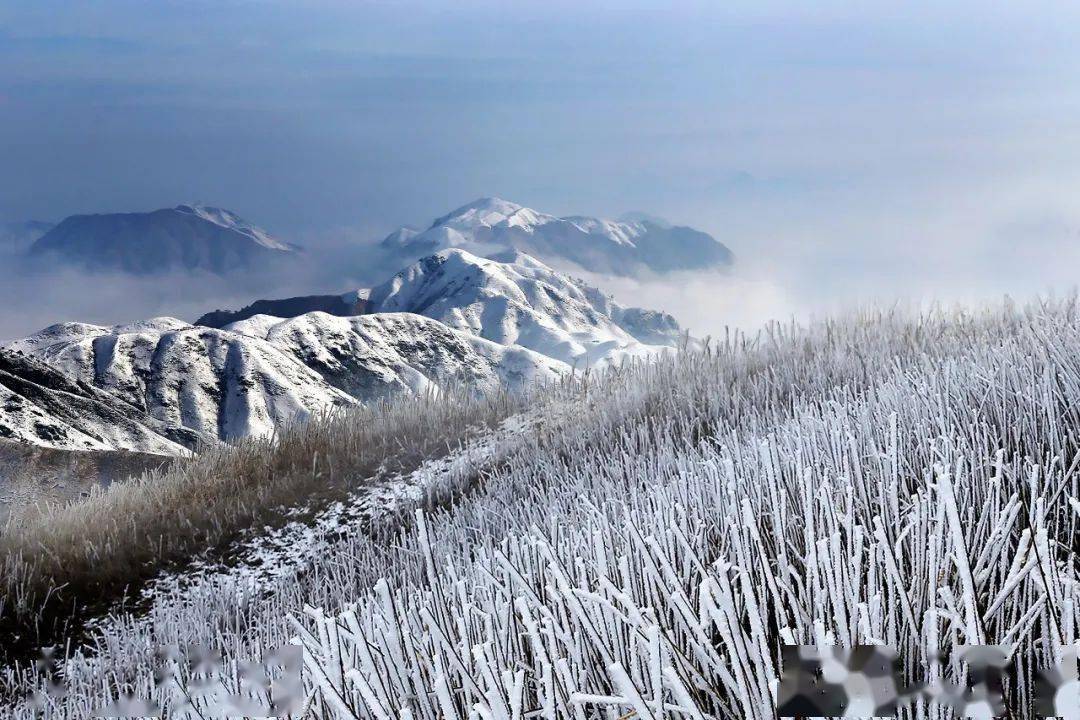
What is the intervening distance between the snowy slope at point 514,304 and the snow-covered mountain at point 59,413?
73.1 m

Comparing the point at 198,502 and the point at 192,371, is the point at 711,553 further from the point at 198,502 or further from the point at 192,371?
the point at 192,371

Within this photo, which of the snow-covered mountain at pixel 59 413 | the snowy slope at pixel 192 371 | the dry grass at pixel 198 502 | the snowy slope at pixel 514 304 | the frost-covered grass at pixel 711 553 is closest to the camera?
the frost-covered grass at pixel 711 553

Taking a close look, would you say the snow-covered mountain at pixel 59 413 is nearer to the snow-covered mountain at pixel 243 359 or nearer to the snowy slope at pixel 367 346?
the snow-covered mountain at pixel 243 359

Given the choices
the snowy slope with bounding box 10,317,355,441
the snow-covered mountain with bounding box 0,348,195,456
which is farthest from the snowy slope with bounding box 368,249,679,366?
the snow-covered mountain with bounding box 0,348,195,456

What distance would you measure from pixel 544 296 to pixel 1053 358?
10534 cm

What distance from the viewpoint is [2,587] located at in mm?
4684

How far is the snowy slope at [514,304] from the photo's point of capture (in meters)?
97.6

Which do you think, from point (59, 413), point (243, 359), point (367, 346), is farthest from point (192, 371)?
point (59, 413)

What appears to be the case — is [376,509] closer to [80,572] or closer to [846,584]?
[80,572]

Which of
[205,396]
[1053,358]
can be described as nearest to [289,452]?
[1053,358]

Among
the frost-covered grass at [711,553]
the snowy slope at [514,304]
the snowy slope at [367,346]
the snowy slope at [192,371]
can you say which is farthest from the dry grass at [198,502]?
the snowy slope at [514,304]

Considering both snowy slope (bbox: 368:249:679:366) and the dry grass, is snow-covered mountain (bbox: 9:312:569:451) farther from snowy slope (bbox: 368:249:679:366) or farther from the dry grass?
the dry grass

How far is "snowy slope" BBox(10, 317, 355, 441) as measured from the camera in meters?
60.3

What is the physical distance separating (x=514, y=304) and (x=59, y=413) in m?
89.4
